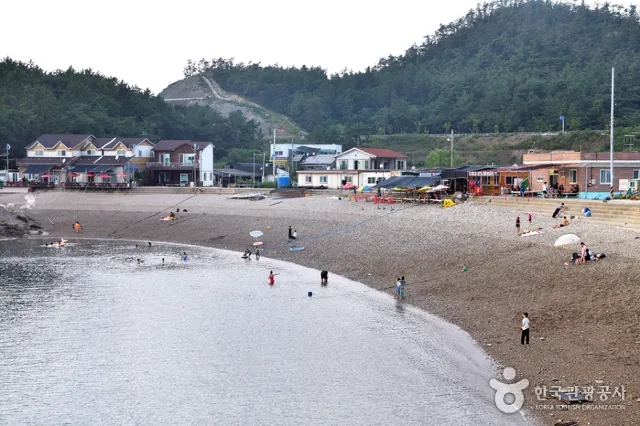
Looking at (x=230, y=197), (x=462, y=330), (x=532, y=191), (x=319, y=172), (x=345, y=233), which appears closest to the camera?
(x=462, y=330)

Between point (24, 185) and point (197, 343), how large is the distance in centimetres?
7194

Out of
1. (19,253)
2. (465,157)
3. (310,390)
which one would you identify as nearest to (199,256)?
(19,253)

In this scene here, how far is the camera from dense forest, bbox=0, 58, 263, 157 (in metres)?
117

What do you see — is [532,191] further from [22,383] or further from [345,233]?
[22,383]

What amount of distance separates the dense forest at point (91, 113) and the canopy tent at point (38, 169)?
12.3m

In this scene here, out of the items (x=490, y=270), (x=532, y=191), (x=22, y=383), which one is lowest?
(x=22, y=383)

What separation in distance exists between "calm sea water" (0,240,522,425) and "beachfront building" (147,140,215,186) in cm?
5963

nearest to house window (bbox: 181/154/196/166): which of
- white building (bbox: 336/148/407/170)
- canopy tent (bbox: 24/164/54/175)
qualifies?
canopy tent (bbox: 24/164/54/175)

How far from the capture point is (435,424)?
21.1 m

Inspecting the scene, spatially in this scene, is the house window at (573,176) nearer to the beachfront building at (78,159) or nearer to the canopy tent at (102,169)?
the beachfront building at (78,159)

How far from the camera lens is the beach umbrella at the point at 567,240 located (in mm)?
35031

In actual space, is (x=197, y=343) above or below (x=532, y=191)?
below

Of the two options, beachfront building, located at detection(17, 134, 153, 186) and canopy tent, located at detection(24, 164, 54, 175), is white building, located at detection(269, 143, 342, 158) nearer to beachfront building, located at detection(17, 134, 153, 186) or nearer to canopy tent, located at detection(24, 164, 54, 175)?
beachfront building, located at detection(17, 134, 153, 186)

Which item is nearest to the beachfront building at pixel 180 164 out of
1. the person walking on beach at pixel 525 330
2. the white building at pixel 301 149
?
the white building at pixel 301 149
